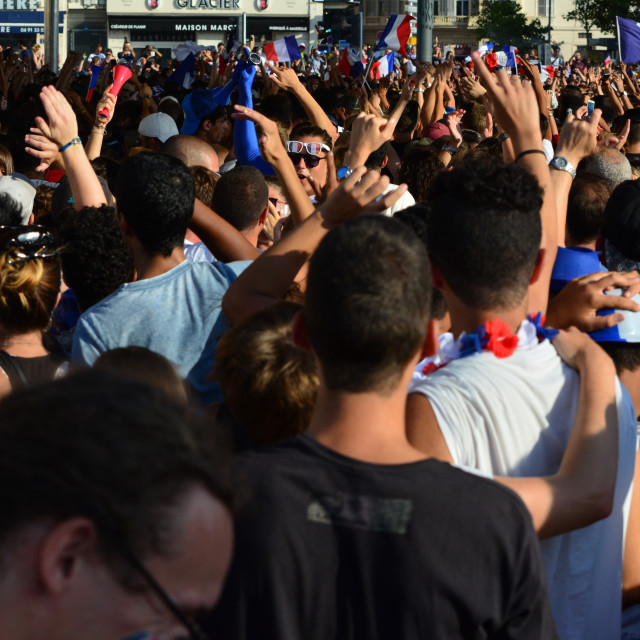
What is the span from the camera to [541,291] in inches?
110

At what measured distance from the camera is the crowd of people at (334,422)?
104 cm

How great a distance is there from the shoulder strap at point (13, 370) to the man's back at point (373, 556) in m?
Result: 1.55

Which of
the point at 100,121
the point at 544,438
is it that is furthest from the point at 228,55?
the point at 544,438

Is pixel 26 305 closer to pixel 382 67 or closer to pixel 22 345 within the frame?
pixel 22 345

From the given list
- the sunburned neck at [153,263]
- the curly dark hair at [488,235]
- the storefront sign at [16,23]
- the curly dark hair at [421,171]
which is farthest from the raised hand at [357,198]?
the storefront sign at [16,23]

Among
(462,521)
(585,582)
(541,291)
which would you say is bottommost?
(585,582)

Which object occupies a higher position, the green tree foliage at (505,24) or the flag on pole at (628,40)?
the green tree foliage at (505,24)

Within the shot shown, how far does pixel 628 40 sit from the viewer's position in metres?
14.0

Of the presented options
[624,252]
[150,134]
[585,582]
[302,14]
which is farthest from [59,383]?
[302,14]

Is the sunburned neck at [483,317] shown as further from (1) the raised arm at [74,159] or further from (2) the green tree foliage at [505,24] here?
(2) the green tree foliage at [505,24]

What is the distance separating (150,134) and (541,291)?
584 centimetres

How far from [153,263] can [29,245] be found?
413mm

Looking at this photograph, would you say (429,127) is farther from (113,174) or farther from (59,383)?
(59,383)

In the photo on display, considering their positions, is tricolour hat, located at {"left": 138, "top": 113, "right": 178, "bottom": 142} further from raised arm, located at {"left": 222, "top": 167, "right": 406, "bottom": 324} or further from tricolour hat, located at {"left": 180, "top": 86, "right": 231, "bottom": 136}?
raised arm, located at {"left": 222, "top": 167, "right": 406, "bottom": 324}
